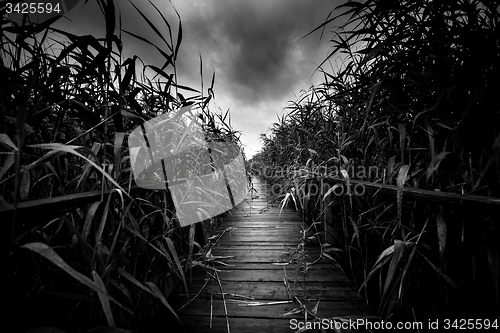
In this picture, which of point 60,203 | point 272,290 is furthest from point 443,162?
point 60,203

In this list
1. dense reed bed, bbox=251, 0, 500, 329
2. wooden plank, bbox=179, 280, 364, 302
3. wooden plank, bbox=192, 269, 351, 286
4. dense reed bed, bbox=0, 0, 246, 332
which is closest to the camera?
dense reed bed, bbox=0, 0, 246, 332

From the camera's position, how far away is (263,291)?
116cm

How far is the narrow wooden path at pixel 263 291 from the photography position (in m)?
0.94

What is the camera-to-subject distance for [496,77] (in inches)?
27.3

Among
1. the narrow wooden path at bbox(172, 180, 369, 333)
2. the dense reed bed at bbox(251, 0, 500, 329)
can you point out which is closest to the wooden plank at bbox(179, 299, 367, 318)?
the narrow wooden path at bbox(172, 180, 369, 333)

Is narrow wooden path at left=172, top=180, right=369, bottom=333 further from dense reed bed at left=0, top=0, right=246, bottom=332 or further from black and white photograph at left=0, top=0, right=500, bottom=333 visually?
dense reed bed at left=0, top=0, right=246, bottom=332

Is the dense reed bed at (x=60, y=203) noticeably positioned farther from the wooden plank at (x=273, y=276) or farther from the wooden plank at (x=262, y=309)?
the wooden plank at (x=273, y=276)

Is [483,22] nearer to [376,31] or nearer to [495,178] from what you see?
[376,31]

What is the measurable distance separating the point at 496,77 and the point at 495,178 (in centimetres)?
36

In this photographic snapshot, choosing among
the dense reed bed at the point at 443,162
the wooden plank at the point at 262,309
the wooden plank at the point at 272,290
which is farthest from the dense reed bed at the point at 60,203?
the dense reed bed at the point at 443,162

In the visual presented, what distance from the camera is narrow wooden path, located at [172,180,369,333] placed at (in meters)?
0.94

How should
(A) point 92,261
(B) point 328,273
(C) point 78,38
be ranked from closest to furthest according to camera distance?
(A) point 92,261
(C) point 78,38
(B) point 328,273

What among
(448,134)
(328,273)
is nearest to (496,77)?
(448,134)

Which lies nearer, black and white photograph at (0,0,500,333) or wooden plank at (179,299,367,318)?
black and white photograph at (0,0,500,333)
